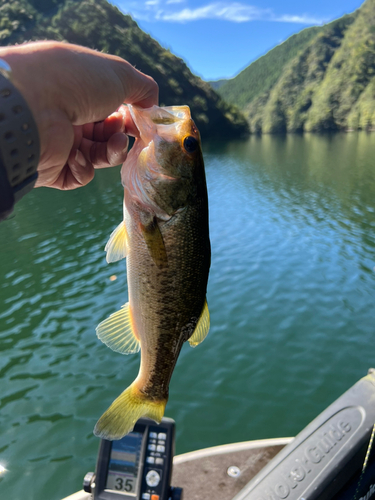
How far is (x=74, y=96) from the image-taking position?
67.0 inches

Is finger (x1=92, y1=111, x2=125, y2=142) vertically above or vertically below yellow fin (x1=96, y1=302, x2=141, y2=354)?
above

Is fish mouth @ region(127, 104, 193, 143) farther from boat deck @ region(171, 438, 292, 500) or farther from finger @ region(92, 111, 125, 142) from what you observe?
boat deck @ region(171, 438, 292, 500)

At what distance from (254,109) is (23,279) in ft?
529

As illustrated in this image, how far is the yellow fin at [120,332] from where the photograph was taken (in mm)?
2012

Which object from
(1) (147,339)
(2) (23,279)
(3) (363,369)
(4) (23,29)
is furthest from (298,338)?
(4) (23,29)

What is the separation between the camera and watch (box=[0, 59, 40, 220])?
4.49 ft

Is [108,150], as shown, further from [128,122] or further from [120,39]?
[120,39]

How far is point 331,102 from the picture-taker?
110 metres

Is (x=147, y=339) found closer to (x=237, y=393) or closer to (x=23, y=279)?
(x=237, y=393)

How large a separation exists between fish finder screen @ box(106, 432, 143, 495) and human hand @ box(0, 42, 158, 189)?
2036mm

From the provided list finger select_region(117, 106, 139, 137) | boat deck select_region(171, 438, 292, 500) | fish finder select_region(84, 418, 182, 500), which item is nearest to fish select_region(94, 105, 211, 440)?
finger select_region(117, 106, 139, 137)

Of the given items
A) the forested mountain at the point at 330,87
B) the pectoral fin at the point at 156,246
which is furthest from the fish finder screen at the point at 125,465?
the forested mountain at the point at 330,87

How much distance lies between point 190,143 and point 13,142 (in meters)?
0.87

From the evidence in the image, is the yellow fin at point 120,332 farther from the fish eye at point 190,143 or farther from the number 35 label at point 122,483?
the number 35 label at point 122,483
